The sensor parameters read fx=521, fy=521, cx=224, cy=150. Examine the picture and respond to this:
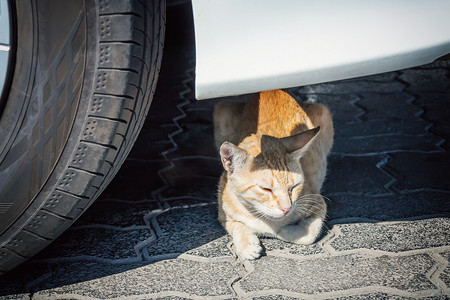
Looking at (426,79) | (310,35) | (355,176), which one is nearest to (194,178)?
(355,176)

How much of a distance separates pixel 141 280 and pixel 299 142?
1.04 metres

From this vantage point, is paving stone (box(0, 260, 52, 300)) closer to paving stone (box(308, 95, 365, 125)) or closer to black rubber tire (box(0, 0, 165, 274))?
black rubber tire (box(0, 0, 165, 274))

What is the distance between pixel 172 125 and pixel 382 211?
72.6 inches

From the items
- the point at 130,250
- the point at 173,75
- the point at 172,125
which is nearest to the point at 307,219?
the point at 130,250

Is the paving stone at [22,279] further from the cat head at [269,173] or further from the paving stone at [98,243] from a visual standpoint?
the cat head at [269,173]

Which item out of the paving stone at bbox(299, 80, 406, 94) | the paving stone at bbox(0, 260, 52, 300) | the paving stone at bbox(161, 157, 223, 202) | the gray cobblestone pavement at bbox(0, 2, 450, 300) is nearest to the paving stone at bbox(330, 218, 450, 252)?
the gray cobblestone pavement at bbox(0, 2, 450, 300)

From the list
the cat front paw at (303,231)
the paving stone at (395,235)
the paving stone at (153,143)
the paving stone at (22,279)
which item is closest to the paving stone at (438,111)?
the paving stone at (395,235)

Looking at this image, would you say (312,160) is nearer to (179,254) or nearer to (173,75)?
(179,254)

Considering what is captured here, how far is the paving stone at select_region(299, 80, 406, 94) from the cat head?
1.82 metres

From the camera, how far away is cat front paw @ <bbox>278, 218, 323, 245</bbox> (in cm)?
268

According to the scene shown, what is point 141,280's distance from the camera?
2.43 metres

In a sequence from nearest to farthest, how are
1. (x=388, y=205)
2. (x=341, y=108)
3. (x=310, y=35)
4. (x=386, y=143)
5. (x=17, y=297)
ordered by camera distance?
(x=310, y=35), (x=17, y=297), (x=388, y=205), (x=386, y=143), (x=341, y=108)

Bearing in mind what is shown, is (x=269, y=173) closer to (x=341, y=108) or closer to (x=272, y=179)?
(x=272, y=179)

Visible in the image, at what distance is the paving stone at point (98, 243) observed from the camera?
8.68ft
